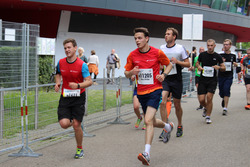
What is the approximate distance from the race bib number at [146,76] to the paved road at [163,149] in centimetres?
119

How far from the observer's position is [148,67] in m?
5.74

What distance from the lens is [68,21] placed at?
86.7 feet

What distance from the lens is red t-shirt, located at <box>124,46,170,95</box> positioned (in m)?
5.75

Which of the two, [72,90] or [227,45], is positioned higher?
[227,45]

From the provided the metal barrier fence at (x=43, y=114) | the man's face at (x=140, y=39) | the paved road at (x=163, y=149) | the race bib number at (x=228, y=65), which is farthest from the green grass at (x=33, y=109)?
the race bib number at (x=228, y=65)

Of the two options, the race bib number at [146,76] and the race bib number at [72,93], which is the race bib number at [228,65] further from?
the race bib number at [72,93]

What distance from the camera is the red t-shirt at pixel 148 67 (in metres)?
5.75

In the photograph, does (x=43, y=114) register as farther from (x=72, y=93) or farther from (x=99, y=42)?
(x=99, y=42)

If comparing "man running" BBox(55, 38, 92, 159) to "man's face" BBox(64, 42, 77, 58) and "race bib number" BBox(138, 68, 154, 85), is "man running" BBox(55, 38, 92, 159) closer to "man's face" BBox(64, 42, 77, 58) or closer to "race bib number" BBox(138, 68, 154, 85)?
"man's face" BBox(64, 42, 77, 58)

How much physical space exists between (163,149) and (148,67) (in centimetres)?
160

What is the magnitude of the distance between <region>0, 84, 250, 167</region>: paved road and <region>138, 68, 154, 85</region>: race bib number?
1.19 m

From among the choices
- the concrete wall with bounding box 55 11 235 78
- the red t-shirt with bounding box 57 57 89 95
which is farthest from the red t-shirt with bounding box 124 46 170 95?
the concrete wall with bounding box 55 11 235 78

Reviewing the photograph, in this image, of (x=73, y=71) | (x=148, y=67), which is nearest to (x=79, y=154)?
(x=73, y=71)

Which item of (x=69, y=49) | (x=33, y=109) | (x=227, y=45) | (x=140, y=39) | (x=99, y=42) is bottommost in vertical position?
(x=33, y=109)
